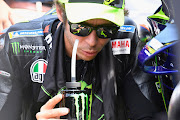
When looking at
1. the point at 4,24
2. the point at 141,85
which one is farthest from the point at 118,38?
the point at 4,24

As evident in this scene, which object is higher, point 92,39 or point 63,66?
point 92,39

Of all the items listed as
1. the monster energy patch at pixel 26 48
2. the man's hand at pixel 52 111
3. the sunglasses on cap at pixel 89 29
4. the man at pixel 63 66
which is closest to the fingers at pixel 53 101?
the man's hand at pixel 52 111

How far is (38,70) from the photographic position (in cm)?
148

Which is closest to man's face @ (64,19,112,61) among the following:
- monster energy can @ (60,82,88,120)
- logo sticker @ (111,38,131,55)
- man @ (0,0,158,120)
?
man @ (0,0,158,120)

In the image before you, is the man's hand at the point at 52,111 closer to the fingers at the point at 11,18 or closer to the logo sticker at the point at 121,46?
the logo sticker at the point at 121,46

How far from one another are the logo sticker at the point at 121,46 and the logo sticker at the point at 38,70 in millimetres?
486

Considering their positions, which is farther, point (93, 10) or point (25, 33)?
point (25, 33)

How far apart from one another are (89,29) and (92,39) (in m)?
0.08

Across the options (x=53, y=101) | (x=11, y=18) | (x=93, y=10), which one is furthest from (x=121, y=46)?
(x=11, y=18)

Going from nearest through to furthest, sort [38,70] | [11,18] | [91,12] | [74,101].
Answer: [74,101], [91,12], [38,70], [11,18]

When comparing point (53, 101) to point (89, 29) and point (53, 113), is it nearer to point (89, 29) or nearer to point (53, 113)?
point (53, 113)

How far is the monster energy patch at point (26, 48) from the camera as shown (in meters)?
1.49

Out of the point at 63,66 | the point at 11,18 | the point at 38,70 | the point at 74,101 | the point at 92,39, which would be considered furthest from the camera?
the point at 11,18

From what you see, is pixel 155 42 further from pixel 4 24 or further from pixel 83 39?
pixel 4 24
